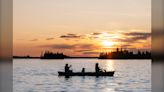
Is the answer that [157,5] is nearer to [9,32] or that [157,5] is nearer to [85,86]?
[9,32]

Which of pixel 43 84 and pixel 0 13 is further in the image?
pixel 43 84

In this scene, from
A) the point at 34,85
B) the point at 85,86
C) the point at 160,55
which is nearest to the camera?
the point at 160,55

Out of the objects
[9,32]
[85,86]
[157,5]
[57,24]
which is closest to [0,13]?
[9,32]

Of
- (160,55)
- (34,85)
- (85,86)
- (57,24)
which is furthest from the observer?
(57,24)

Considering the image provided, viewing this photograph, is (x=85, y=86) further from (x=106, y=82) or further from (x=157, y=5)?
(x=157, y=5)

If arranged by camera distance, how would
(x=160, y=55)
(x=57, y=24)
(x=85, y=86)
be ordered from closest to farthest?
1. (x=160, y=55)
2. (x=85, y=86)
3. (x=57, y=24)

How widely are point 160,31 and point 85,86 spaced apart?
724 inches

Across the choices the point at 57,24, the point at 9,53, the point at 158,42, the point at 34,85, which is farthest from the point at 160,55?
the point at 57,24

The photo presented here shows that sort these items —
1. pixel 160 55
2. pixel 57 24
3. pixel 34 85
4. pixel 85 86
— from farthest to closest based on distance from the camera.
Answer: pixel 57 24
pixel 34 85
pixel 85 86
pixel 160 55

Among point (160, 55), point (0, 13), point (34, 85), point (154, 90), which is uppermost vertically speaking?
point (0, 13)

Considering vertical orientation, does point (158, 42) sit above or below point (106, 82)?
above

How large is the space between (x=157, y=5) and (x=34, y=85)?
781 inches

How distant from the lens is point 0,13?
1.29 metres

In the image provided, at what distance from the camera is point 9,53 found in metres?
1.30
